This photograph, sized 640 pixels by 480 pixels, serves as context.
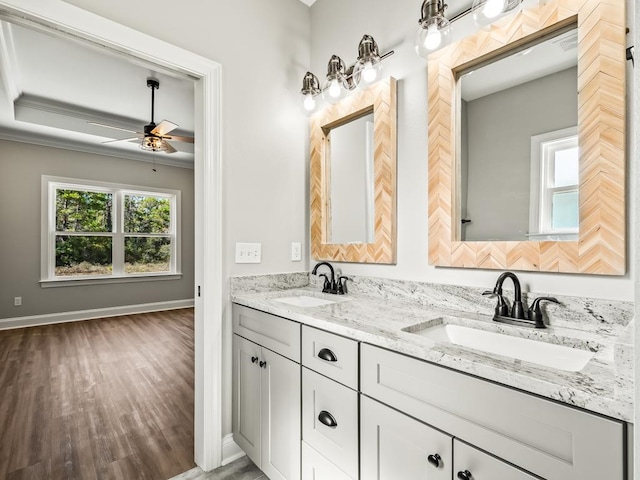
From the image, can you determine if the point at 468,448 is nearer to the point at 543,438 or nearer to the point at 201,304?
the point at 543,438

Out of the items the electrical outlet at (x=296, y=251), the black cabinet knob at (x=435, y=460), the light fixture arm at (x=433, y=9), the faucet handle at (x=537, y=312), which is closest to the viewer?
the black cabinet knob at (x=435, y=460)

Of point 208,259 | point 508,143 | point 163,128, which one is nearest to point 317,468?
point 208,259

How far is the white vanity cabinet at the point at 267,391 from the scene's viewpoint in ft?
4.61

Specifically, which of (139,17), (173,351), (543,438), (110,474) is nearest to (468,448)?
(543,438)

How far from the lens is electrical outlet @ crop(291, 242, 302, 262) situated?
2.15m

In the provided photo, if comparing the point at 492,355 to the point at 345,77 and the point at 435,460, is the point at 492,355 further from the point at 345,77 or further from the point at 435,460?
the point at 345,77

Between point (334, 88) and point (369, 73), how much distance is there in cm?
25

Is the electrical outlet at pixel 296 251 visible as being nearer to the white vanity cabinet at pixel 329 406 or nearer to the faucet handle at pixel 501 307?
the white vanity cabinet at pixel 329 406

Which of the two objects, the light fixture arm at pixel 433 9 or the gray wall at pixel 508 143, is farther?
the light fixture arm at pixel 433 9

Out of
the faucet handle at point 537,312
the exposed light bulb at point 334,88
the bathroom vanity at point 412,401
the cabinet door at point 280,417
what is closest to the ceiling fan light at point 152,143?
the exposed light bulb at point 334,88

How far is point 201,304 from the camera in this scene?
1776mm

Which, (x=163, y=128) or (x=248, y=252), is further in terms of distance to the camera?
(x=163, y=128)

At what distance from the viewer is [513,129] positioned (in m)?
1.30

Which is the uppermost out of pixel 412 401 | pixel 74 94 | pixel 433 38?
pixel 74 94
